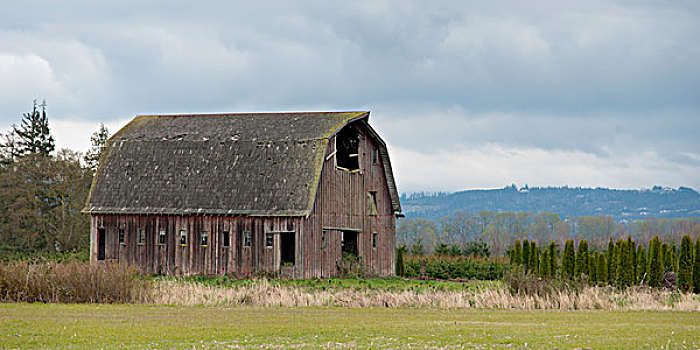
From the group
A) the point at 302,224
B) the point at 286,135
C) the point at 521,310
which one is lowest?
the point at 521,310

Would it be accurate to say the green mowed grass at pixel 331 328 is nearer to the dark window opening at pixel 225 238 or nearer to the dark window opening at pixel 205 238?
the dark window opening at pixel 225 238

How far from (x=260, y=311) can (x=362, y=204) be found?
22.6 meters

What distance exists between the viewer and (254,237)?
141 ft

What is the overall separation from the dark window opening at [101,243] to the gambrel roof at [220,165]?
1.28m

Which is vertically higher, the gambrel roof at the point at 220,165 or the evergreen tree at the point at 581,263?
the gambrel roof at the point at 220,165

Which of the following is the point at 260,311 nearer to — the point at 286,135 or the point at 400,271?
the point at 286,135

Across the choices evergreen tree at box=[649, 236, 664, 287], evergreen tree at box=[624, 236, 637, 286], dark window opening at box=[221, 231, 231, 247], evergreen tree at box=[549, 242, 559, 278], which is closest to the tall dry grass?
dark window opening at box=[221, 231, 231, 247]

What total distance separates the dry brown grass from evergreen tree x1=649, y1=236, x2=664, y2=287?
6.42 m

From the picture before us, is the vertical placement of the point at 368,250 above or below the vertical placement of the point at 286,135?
below

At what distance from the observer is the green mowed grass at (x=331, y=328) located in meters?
18.2

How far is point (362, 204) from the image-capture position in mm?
47969

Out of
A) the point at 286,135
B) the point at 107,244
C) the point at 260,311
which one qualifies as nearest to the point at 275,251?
the point at 286,135

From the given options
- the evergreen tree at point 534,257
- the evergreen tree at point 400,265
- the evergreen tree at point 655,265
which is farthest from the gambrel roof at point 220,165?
the evergreen tree at point 655,265

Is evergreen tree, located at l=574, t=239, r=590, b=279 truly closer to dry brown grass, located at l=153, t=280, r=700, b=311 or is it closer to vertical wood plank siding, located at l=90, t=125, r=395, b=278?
dry brown grass, located at l=153, t=280, r=700, b=311
